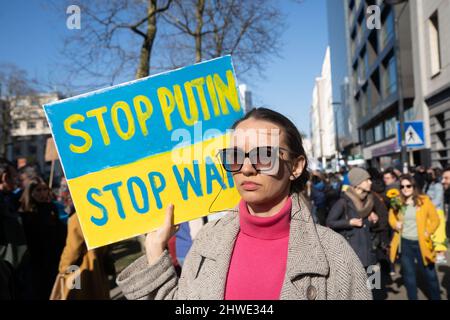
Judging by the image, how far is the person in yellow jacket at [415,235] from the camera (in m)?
5.08

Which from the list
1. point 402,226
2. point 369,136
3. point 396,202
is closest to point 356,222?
point 402,226

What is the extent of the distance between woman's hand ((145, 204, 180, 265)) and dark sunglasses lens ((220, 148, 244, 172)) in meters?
0.43

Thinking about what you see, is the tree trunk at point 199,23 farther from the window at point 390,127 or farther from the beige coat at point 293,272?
the window at point 390,127

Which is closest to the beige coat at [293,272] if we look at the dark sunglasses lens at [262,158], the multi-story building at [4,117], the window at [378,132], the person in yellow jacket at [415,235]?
the dark sunglasses lens at [262,158]

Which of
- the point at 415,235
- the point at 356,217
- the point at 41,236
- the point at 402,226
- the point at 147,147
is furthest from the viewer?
the point at 402,226

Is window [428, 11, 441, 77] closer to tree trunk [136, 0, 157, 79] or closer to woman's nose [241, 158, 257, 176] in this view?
tree trunk [136, 0, 157, 79]

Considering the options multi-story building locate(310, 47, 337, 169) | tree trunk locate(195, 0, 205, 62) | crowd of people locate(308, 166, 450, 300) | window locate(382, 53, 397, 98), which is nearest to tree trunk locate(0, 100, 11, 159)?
tree trunk locate(195, 0, 205, 62)

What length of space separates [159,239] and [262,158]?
22.9 inches

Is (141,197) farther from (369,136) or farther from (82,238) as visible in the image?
(369,136)

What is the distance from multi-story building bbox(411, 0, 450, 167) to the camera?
1588cm

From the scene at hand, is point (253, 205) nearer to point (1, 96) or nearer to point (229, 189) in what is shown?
point (229, 189)

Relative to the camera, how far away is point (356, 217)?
496 cm
